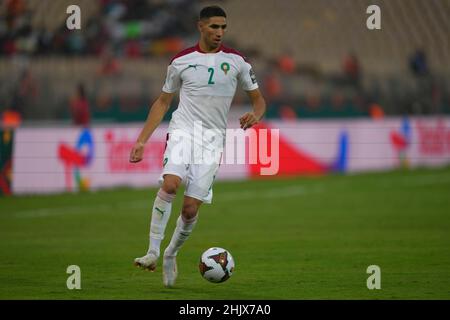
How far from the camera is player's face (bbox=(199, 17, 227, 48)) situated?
9133mm

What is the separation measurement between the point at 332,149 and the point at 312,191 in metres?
4.15

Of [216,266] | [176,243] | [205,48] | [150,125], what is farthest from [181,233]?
[205,48]

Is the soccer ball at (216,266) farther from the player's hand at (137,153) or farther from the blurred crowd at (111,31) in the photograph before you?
the blurred crowd at (111,31)

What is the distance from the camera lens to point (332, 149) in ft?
83.8

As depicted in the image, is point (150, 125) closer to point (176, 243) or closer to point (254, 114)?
point (254, 114)

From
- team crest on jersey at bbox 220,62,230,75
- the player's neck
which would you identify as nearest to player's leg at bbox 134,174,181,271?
team crest on jersey at bbox 220,62,230,75

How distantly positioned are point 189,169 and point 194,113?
54cm

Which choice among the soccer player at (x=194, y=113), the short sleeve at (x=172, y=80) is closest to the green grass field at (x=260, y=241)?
the soccer player at (x=194, y=113)

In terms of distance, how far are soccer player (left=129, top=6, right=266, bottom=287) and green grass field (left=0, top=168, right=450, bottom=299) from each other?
0.66 m

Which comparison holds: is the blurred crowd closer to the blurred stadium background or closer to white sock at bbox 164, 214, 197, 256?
the blurred stadium background

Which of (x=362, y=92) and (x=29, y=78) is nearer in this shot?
(x=29, y=78)

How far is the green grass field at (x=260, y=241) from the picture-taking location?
30.2ft
